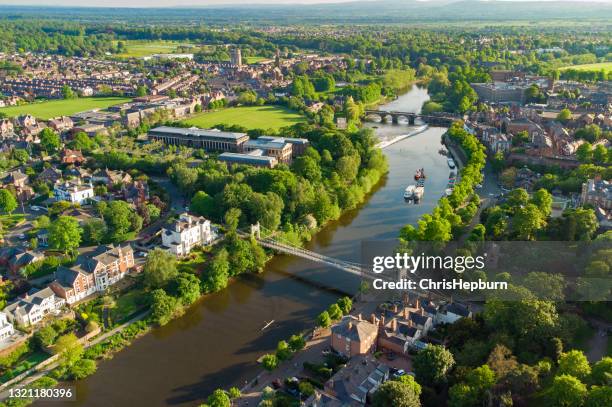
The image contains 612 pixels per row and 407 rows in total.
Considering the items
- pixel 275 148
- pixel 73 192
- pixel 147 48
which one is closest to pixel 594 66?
pixel 275 148

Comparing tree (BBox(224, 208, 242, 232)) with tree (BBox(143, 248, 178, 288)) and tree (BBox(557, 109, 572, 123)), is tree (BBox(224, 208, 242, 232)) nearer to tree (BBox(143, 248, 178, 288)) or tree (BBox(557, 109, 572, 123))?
tree (BBox(143, 248, 178, 288))

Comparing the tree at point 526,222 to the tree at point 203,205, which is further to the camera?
the tree at point 203,205

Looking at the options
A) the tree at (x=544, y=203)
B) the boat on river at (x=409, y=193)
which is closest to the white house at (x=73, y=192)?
the boat on river at (x=409, y=193)

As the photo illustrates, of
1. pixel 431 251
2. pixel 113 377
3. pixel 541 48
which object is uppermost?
pixel 541 48

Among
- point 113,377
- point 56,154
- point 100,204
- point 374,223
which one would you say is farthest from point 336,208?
point 56,154

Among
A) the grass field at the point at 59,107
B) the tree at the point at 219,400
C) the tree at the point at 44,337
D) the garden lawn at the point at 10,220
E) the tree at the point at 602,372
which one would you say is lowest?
the tree at the point at 219,400

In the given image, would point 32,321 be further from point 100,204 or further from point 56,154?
point 56,154

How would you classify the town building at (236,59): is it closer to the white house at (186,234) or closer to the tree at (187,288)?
Result: the white house at (186,234)
